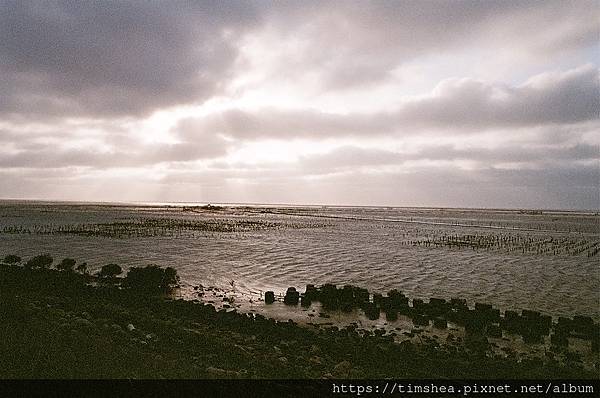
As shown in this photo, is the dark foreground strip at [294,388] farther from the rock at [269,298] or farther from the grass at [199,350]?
the rock at [269,298]

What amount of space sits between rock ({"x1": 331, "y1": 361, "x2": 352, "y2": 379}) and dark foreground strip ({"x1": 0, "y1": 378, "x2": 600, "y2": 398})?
602mm

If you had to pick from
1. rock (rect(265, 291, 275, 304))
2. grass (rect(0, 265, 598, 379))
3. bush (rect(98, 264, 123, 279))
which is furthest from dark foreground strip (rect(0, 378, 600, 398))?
bush (rect(98, 264, 123, 279))

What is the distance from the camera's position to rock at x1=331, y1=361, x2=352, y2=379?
42.8 feet

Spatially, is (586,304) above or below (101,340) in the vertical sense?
below

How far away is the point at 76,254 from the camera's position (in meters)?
43.2

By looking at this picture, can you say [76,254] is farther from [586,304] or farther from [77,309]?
[586,304]

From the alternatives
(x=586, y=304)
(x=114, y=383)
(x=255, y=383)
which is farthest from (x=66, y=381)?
(x=586, y=304)

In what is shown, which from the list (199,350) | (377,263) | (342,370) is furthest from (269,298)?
(377,263)

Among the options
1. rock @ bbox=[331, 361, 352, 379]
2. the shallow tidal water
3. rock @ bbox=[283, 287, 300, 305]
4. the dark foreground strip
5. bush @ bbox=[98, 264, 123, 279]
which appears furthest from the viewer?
bush @ bbox=[98, 264, 123, 279]

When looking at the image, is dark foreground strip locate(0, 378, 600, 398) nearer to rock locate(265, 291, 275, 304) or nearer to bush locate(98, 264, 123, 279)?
rock locate(265, 291, 275, 304)

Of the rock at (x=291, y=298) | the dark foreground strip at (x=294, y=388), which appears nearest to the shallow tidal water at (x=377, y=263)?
the rock at (x=291, y=298)

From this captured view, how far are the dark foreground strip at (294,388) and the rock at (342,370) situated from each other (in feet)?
1.98

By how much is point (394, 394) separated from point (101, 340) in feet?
34.1

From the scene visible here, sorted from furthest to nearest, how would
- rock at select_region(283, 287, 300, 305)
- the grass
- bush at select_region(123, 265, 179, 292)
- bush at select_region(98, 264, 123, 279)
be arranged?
bush at select_region(98, 264, 123, 279) < bush at select_region(123, 265, 179, 292) < rock at select_region(283, 287, 300, 305) < the grass
